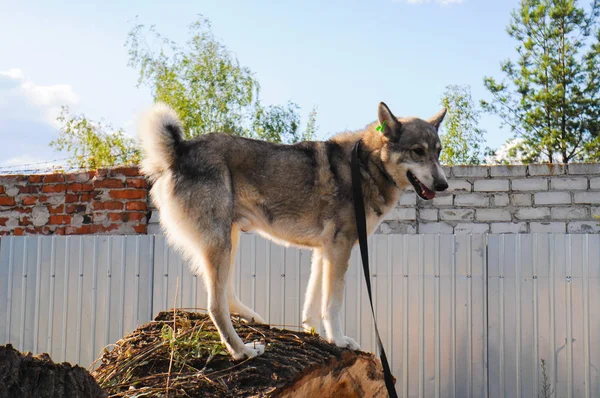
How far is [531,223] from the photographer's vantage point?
7531mm

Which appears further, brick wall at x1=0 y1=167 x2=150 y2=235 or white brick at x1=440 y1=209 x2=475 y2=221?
white brick at x1=440 y1=209 x2=475 y2=221

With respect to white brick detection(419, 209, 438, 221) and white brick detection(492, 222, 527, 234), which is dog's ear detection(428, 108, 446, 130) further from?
white brick detection(492, 222, 527, 234)

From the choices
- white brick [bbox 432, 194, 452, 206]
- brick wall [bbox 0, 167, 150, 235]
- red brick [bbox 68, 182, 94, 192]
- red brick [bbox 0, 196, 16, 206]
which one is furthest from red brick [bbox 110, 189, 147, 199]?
white brick [bbox 432, 194, 452, 206]

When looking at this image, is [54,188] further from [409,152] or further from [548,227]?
[548,227]

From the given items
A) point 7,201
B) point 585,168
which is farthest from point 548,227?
point 7,201

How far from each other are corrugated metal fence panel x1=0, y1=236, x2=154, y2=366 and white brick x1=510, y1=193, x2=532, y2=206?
13.1 feet

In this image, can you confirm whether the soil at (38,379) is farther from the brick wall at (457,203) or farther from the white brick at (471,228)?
the white brick at (471,228)

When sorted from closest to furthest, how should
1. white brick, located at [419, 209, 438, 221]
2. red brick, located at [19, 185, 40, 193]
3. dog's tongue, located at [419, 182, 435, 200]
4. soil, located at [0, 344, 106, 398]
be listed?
1. soil, located at [0, 344, 106, 398]
2. dog's tongue, located at [419, 182, 435, 200]
3. white brick, located at [419, 209, 438, 221]
4. red brick, located at [19, 185, 40, 193]

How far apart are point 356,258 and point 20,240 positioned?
11.0 ft

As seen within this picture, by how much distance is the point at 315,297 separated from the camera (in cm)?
404

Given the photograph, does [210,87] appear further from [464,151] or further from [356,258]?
[356,258]

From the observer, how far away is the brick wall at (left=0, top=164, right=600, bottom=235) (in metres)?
7.34

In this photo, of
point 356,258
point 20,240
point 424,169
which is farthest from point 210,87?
point 424,169

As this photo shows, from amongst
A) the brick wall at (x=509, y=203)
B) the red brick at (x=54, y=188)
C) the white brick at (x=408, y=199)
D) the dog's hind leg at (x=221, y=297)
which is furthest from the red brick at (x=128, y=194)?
the dog's hind leg at (x=221, y=297)
